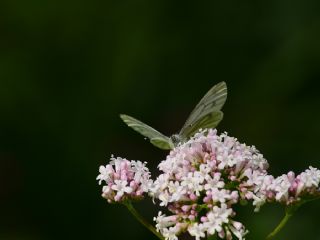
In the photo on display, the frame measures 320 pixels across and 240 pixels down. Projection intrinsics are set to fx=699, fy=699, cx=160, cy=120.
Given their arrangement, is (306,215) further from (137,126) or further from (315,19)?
(137,126)

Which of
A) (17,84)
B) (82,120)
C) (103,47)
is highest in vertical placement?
(103,47)

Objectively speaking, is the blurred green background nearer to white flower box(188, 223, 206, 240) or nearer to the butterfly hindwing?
the butterfly hindwing

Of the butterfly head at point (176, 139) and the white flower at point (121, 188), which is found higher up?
the butterfly head at point (176, 139)

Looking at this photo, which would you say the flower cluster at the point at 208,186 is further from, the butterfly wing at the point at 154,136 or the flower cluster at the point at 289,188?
the butterfly wing at the point at 154,136

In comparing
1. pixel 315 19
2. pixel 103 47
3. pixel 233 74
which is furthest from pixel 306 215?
pixel 103 47

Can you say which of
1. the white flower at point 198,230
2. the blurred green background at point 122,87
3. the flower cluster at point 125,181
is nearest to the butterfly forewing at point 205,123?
the flower cluster at point 125,181

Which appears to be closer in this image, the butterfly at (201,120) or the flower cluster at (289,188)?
the flower cluster at (289,188)

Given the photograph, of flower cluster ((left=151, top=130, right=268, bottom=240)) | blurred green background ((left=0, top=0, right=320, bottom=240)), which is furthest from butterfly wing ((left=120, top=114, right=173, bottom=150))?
blurred green background ((left=0, top=0, right=320, bottom=240))
